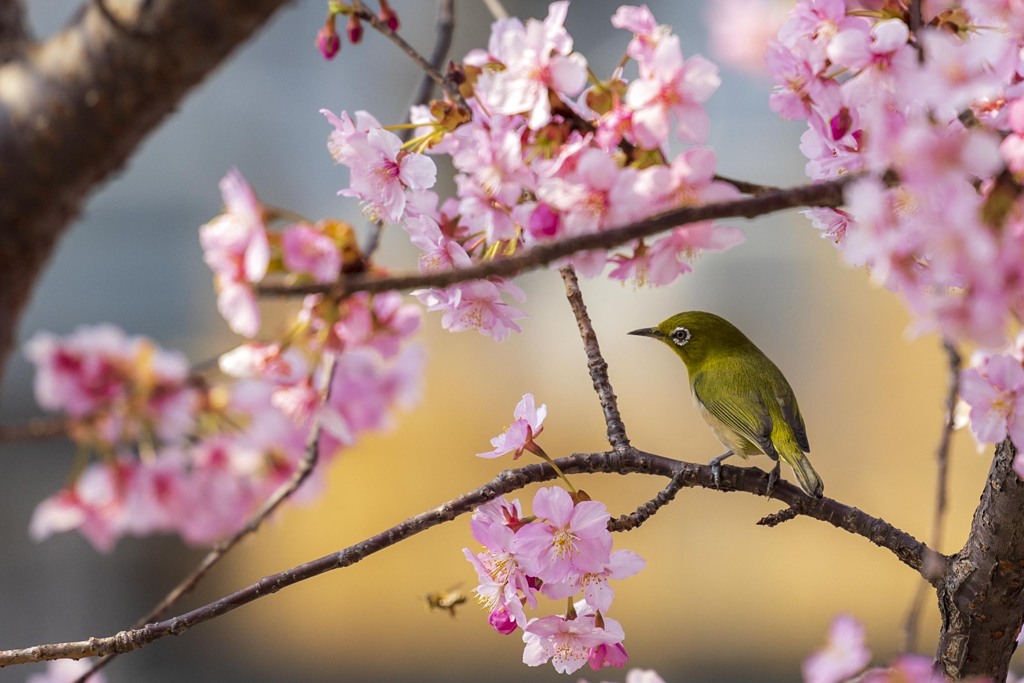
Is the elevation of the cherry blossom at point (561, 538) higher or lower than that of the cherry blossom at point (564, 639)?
higher

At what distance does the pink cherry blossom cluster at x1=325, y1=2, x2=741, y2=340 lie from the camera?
0.45m

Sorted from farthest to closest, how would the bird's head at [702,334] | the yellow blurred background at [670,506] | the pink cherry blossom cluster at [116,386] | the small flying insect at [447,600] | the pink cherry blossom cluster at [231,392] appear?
1. the yellow blurred background at [670,506]
2. the bird's head at [702,334]
3. the pink cherry blossom cluster at [116,386]
4. the small flying insect at [447,600]
5. the pink cherry blossom cluster at [231,392]

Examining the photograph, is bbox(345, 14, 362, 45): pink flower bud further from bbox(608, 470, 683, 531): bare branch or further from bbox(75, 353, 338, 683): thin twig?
bbox(608, 470, 683, 531): bare branch

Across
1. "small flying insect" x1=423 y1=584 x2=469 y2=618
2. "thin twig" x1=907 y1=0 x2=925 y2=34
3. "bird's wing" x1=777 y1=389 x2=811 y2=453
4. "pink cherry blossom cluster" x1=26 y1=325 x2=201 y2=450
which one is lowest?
"small flying insect" x1=423 y1=584 x2=469 y2=618

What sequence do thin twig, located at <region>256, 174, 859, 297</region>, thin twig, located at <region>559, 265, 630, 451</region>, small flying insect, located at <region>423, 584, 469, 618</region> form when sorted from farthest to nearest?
small flying insect, located at <region>423, 584, 469, 618</region>, thin twig, located at <region>559, 265, 630, 451</region>, thin twig, located at <region>256, 174, 859, 297</region>

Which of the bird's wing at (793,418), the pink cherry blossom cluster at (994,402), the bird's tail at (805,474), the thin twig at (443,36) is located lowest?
the pink cherry blossom cluster at (994,402)

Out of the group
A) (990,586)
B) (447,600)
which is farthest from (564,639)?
(990,586)

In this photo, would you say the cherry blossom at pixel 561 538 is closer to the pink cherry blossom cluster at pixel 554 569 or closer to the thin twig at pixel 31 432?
the pink cherry blossom cluster at pixel 554 569

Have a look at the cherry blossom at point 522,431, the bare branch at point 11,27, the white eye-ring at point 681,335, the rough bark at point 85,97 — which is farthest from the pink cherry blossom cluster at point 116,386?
the white eye-ring at point 681,335

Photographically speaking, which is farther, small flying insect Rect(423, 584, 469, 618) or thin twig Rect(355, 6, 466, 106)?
small flying insect Rect(423, 584, 469, 618)

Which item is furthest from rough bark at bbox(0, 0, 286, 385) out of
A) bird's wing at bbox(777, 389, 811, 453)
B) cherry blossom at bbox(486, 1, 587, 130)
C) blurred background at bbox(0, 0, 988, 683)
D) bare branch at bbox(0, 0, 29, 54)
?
blurred background at bbox(0, 0, 988, 683)

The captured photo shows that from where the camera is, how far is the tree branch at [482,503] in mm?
599

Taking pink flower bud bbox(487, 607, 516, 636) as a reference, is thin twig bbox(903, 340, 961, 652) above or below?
below

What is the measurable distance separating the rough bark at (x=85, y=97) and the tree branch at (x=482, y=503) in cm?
33
